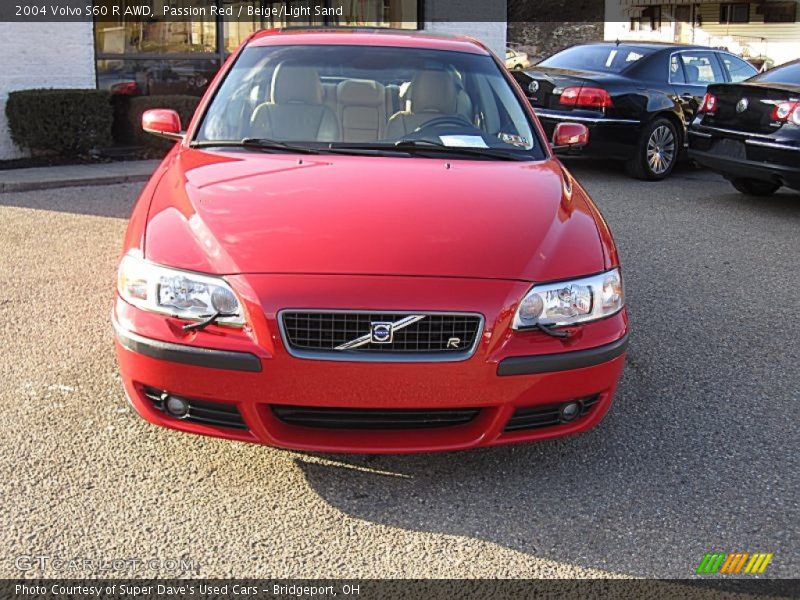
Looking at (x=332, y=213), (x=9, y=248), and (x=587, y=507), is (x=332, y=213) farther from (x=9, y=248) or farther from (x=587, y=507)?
(x=9, y=248)

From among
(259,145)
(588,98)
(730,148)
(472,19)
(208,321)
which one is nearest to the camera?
(208,321)

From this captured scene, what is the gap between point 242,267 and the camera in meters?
3.07

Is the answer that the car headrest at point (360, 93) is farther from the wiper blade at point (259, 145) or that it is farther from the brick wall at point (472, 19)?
the brick wall at point (472, 19)

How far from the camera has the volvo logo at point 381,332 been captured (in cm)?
298

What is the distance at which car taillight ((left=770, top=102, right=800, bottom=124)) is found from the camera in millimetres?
7980

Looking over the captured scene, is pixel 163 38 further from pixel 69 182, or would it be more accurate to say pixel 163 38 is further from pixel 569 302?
pixel 569 302

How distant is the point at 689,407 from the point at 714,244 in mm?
3541

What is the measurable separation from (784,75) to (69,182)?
23.0ft

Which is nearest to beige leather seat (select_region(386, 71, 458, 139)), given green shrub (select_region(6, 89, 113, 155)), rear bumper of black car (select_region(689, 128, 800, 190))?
rear bumper of black car (select_region(689, 128, 800, 190))

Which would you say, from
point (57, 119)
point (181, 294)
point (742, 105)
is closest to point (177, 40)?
point (57, 119)

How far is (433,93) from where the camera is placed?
4.62m

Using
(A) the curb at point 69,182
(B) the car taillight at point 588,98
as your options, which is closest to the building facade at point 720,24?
(B) the car taillight at point 588,98

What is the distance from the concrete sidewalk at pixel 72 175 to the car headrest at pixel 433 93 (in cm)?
559

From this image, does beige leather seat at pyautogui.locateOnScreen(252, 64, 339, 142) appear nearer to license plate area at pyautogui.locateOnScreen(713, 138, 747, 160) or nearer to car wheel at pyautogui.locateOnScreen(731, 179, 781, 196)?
license plate area at pyautogui.locateOnScreen(713, 138, 747, 160)
